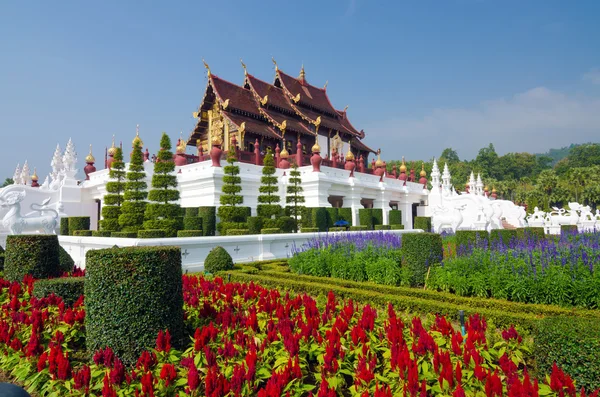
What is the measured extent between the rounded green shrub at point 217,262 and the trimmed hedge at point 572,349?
8.15m

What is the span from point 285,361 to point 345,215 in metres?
19.0

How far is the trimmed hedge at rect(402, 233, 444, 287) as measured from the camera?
8539mm

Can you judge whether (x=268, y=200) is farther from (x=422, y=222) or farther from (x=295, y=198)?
(x=422, y=222)

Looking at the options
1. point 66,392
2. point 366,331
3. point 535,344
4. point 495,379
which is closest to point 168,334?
point 66,392

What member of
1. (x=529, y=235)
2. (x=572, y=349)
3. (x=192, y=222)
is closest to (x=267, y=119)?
(x=192, y=222)

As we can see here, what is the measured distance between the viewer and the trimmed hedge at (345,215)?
74.6 feet

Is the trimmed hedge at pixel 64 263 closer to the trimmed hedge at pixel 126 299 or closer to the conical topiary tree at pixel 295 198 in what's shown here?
the trimmed hedge at pixel 126 299

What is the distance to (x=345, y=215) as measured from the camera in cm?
2291

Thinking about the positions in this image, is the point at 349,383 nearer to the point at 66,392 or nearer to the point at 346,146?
the point at 66,392

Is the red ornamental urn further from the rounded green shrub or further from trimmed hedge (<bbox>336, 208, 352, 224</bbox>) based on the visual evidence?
the rounded green shrub

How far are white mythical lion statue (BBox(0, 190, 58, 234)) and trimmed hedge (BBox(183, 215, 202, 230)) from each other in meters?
4.69

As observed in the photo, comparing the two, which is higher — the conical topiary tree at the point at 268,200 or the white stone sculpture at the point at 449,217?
the conical topiary tree at the point at 268,200

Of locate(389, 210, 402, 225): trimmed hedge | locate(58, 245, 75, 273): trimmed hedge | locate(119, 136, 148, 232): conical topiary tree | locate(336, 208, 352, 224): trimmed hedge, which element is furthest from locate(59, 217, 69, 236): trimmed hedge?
locate(389, 210, 402, 225): trimmed hedge

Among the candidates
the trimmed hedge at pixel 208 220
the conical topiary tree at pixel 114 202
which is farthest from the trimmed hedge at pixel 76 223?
the trimmed hedge at pixel 208 220
